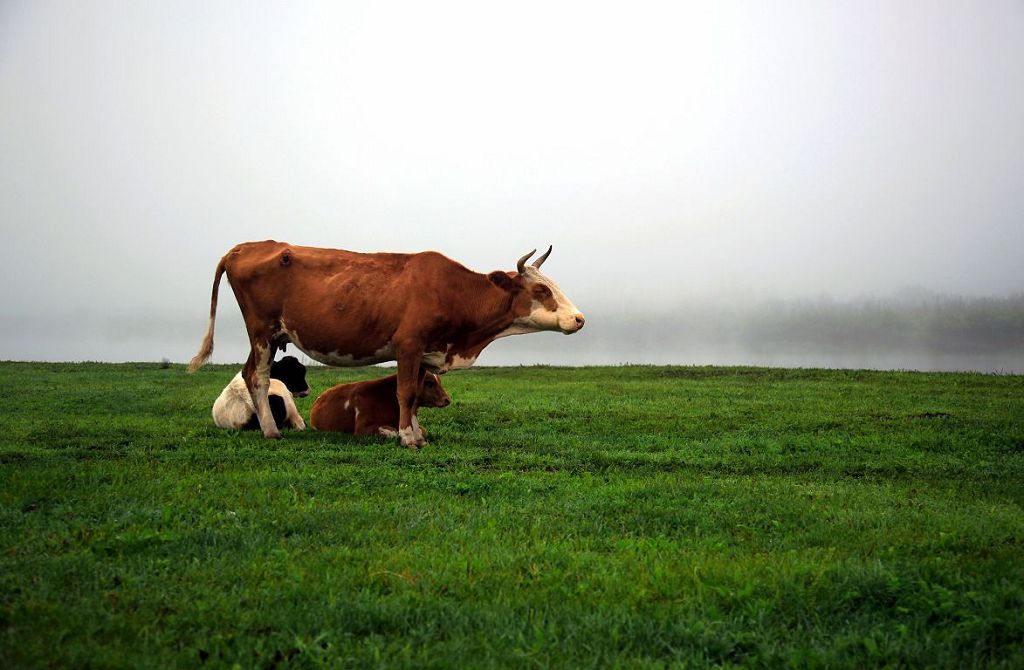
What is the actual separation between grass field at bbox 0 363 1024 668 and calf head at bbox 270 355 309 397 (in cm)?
198

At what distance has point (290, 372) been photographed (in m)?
16.5

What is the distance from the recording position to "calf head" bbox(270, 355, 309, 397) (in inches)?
646

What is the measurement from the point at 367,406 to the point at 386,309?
5.84 ft

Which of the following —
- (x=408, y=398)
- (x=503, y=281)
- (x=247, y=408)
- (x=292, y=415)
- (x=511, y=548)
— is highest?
(x=503, y=281)

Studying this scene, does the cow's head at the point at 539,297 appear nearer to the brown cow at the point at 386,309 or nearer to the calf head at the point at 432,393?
the brown cow at the point at 386,309

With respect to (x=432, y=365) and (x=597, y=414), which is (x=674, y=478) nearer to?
(x=432, y=365)

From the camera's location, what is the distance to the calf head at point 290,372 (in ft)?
53.8

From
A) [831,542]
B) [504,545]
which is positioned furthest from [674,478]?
[504,545]

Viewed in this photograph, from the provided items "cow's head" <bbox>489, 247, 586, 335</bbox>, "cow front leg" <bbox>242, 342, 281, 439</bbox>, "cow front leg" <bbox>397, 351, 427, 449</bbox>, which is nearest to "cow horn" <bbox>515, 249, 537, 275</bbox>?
"cow's head" <bbox>489, 247, 586, 335</bbox>

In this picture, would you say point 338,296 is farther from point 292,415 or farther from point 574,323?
point 574,323

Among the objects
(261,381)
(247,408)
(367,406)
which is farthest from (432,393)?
(247,408)

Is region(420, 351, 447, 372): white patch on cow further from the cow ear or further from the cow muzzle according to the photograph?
the cow muzzle

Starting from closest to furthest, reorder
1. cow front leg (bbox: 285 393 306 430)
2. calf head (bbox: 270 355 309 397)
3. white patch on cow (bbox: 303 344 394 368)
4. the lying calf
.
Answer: white patch on cow (bbox: 303 344 394 368) → the lying calf → cow front leg (bbox: 285 393 306 430) → calf head (bbox: 270 355 309 397)

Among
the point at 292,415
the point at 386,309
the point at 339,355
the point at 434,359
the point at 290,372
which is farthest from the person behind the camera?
the point at 290,372
